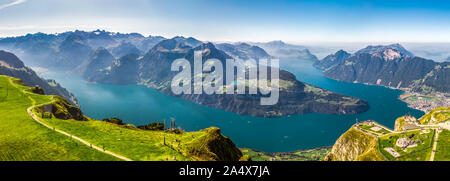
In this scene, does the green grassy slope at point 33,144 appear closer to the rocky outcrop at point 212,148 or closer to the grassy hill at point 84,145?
the grassy hill at point 84,145

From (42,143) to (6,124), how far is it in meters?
21.6

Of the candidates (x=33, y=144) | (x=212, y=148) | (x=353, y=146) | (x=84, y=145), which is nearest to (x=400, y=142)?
(x=353, y=146)

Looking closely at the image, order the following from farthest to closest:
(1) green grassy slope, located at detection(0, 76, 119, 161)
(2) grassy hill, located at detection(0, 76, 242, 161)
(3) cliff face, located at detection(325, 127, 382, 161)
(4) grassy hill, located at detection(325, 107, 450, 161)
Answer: (3) cliff face, located at detection(325, 127, 382, 161) < (4) grassy hill, located at detection(325, 107, 450, 161) < (2) grassy hill, located at detection(0, 76, 242, 161) < (1) green grassy slope, located at detection(0, 76, 119, 161)

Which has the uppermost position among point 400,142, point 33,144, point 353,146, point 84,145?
point 33,144

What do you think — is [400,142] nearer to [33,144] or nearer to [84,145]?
[84,145]

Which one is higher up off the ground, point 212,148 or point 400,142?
point 212,148

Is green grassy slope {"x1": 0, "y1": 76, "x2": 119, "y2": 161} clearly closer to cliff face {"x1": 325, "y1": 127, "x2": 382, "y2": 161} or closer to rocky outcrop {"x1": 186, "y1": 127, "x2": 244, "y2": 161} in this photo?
rocky outcrop {"x1": 186, "y1": 127, "x2": 244, "y2": 161}

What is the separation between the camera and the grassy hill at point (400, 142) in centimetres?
7181

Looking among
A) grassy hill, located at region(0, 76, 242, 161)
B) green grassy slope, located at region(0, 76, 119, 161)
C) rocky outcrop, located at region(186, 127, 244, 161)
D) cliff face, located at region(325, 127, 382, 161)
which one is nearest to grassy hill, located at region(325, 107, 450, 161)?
cliff face, located at region(325, 127, 382, 161)

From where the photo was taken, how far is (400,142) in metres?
79.2

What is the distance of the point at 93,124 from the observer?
6981cm

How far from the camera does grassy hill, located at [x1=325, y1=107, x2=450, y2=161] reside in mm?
71812

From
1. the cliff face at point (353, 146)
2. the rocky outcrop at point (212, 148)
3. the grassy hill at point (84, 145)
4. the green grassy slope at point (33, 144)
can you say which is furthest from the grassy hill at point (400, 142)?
the green grassy slope at point (33, 144)
